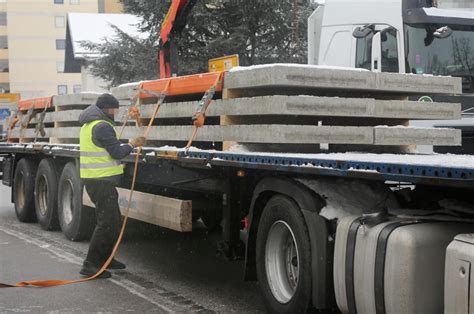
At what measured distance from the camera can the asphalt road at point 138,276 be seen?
618 cm

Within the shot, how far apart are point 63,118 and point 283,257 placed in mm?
5906

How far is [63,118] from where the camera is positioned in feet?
33.9

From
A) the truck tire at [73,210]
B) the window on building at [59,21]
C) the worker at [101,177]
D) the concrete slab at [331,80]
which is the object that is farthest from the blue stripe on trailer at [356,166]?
the window on building at [59,21]

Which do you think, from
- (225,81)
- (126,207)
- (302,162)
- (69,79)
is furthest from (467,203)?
(69,79)

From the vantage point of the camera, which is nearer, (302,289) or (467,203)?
(467,203)

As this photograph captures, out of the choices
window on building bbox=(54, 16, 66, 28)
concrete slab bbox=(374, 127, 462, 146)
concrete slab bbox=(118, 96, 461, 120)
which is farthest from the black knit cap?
window on building bbox=(54, 16, 66, 28)

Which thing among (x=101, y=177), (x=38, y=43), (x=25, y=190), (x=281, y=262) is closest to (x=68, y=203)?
(x=25, y=190)

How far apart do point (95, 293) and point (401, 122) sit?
338 cm

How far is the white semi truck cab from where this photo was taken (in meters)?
8.37

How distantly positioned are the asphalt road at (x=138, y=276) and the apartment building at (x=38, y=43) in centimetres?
6717

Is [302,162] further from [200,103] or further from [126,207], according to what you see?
[126,207]

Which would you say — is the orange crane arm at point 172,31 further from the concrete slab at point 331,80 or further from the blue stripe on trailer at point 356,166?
the blue stripe on trailer at point 356,166

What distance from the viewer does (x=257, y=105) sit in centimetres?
566

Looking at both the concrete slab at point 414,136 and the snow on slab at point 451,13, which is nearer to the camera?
the concrete slab at point 414,136
